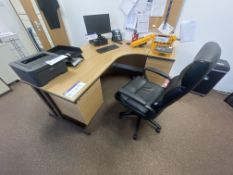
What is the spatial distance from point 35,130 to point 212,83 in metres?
2.72

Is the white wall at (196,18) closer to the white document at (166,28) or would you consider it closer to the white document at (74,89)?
the white document at (166,28)

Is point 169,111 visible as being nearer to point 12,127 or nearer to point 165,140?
point 165,140

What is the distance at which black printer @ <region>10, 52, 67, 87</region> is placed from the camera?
95 cm

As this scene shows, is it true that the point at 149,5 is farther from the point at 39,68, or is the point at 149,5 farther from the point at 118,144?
the point at 118,144

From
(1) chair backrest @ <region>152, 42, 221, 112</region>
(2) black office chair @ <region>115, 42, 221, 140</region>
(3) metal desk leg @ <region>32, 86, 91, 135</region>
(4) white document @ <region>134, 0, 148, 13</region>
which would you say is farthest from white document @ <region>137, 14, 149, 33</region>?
(3) metal desk leg @ <region>32, 86, 91, 135</region>

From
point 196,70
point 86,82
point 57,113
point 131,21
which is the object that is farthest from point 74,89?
point 131,21

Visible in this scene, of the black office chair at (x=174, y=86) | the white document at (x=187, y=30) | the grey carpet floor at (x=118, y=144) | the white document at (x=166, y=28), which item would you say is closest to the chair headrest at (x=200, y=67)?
the black office chair at (x=174, y=86)

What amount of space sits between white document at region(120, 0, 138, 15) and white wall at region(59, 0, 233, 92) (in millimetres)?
77

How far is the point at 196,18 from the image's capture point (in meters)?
1.55

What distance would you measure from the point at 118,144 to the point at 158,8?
201 centimetres

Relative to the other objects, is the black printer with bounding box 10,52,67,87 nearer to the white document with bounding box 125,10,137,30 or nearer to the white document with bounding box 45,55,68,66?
the white document with bounding box 45,55,68,66

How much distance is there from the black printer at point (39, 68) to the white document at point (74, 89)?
26 cm

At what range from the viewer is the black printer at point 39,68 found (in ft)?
3.11

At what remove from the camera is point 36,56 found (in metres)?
1.14
